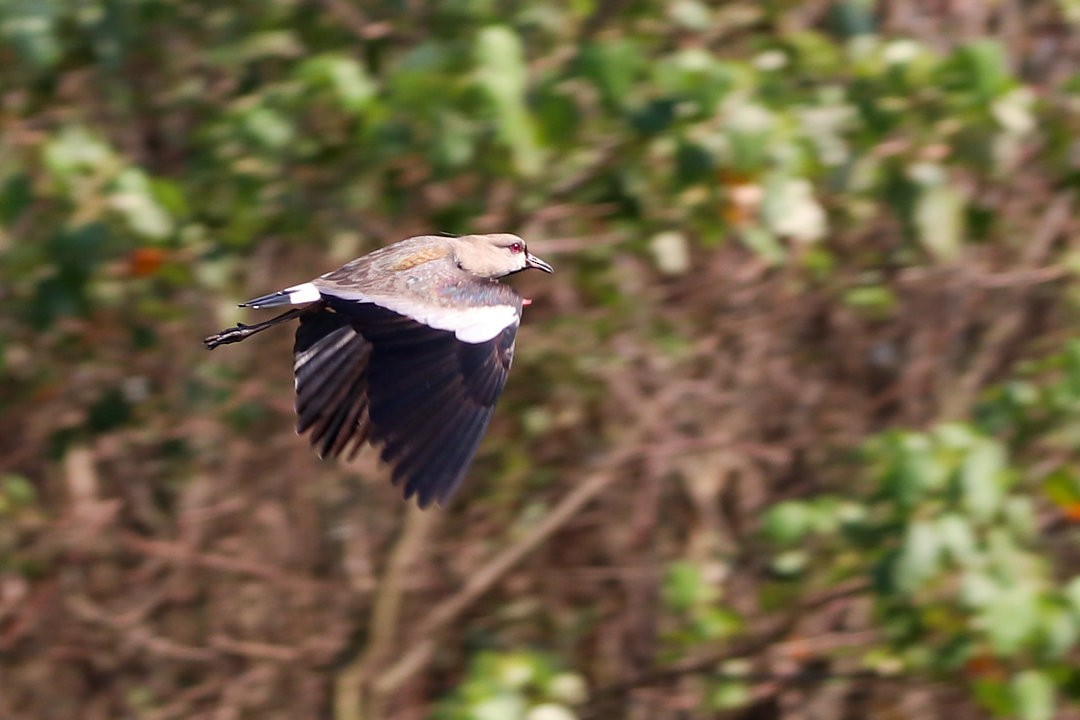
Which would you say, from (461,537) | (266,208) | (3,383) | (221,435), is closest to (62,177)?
(266,208)

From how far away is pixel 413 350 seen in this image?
3914mm

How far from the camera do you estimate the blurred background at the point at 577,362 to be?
190 inches

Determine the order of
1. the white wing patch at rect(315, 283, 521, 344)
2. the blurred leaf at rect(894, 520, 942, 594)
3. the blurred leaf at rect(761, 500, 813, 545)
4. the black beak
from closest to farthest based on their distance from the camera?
the white wing patch at rect(315, 283, 521, 344), the black beak, the blurred leaf at rect(894, 520, 942, 594), the blurred leaf at rect(761, 500, 813, 545)

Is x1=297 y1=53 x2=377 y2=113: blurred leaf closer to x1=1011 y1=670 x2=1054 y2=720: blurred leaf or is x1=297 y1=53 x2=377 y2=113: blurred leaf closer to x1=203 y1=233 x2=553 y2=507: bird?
x1=203 y1=233 x2=553 y2=507: bird

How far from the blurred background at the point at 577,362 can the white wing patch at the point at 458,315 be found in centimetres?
74

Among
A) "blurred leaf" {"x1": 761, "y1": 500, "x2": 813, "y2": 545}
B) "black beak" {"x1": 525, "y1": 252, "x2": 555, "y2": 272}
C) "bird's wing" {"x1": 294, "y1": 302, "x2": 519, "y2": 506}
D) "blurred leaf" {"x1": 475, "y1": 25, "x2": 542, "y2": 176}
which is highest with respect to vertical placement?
"blurred leaf" {"x1": 475, "y1": 25, "x2": 542, "y2": 176}

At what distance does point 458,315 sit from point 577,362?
219 centimetres

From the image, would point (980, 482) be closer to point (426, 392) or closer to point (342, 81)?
point (426, 392)

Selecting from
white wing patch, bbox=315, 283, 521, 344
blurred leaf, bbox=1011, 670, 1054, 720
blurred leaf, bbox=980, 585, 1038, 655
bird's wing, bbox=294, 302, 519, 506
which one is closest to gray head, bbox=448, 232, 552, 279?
bird's wing, bbox=294, 302, 519, 506

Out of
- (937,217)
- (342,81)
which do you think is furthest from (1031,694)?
(342,81)

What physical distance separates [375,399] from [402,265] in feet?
1.83

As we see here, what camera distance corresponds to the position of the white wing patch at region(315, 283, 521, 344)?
386 cm

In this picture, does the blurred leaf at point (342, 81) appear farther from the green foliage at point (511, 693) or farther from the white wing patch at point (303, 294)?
the green foliage at point (511, 693)

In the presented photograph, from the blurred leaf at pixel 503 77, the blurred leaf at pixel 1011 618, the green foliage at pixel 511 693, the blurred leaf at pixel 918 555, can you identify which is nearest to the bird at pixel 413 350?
the blurred leaf at pixel 503 77
